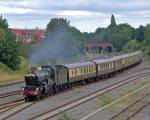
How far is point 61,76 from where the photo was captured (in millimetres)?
42781

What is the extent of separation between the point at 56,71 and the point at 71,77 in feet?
20.0

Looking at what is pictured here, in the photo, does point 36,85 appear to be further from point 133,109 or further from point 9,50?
point 9,50

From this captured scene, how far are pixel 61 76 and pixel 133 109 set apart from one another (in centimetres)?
1400

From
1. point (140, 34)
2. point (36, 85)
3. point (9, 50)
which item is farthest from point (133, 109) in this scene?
point (140, 34)

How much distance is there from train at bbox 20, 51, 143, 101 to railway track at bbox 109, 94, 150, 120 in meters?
7.07

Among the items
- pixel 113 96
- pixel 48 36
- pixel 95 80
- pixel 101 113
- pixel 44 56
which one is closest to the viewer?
pixel 101 113

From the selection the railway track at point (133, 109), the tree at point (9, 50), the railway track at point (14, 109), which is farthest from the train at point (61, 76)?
the tree at point (9, 50)

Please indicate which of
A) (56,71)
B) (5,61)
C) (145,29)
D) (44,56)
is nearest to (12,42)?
(5,61)

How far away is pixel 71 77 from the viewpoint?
154 feet

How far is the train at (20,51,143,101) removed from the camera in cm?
3625

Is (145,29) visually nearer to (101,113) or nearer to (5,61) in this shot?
(5,61)

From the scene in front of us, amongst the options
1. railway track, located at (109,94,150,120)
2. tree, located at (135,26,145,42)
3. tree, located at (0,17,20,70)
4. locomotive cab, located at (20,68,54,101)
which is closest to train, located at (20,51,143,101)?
locomotive cab, located at (20,68,54,101)

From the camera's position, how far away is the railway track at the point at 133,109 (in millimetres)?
26311

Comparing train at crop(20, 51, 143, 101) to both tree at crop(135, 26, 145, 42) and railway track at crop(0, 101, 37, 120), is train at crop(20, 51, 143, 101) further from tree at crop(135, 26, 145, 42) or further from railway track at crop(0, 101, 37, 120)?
tree at crop(135, 26, 145, 42)
